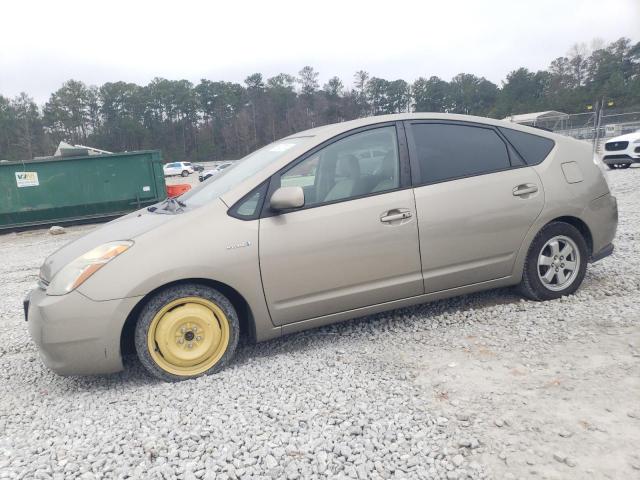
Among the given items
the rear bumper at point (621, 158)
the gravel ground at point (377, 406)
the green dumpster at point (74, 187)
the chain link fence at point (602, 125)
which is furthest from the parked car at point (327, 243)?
the chain link fence at point (602, 125)

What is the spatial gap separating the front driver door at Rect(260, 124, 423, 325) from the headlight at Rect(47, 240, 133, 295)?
940 mm

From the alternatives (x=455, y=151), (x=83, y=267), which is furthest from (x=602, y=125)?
(x=83, y=267)

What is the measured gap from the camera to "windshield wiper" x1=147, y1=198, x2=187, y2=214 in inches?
142

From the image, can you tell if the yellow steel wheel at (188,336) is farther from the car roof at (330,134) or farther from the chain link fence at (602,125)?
the chain link fence at (602,125)

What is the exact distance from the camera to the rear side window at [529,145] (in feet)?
13.3

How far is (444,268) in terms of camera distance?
3713 millimetres

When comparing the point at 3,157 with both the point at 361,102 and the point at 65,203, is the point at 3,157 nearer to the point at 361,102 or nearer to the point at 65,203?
the point at 361,102

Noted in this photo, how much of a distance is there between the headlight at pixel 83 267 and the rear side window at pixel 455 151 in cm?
224

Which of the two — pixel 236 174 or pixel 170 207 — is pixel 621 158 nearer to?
pixel 236 174

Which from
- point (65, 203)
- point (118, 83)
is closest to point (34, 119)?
Result: point (118, 83)

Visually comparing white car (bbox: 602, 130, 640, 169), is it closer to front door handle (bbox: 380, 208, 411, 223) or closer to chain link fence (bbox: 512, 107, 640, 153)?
chain link fence (bbox: 512, 107, 640, 153)

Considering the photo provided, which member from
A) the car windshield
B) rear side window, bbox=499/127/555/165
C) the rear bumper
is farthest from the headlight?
the rear bumper

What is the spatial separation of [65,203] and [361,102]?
76752mm

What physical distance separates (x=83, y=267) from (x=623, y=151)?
16483mm
